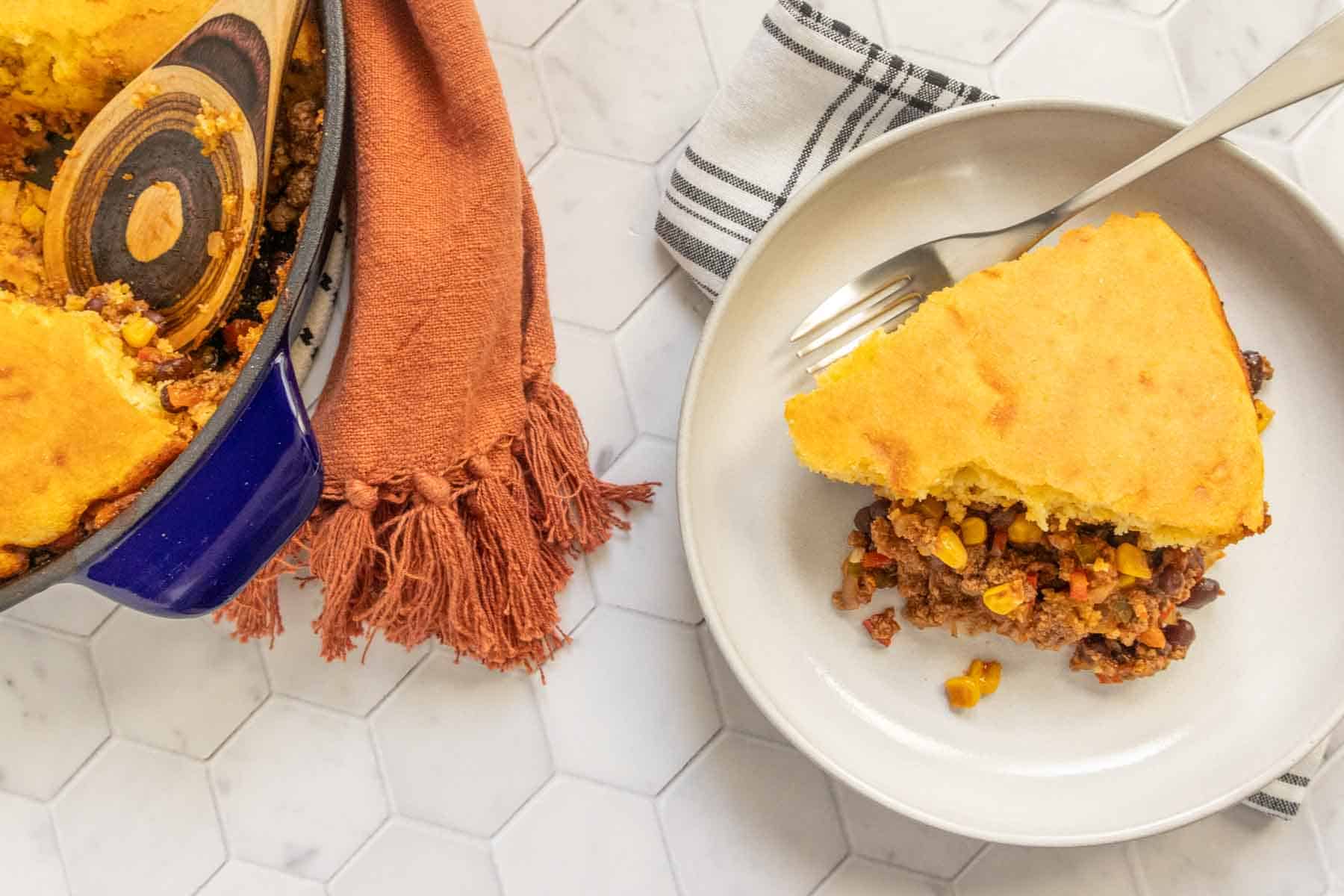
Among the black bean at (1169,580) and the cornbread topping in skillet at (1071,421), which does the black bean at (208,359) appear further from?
the black bean at (1169,580)

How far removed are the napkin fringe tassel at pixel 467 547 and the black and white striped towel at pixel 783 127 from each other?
28cm

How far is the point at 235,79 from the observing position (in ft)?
3.54

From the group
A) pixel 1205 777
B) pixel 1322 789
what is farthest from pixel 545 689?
pixel 1322 789

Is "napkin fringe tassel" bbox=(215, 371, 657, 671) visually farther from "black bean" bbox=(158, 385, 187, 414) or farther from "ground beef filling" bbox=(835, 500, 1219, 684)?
"ground beef filling" bbox=(835, 500, 1219, 684)

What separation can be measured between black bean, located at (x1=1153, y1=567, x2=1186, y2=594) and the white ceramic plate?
14cm

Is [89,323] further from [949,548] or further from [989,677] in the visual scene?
[989,677]

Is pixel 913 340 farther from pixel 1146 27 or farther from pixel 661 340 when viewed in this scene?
pixel 1146 27

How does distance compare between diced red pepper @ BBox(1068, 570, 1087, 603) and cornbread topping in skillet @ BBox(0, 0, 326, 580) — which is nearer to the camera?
cornbread topping in skillet @ BBox(0, 0, 326, 580)

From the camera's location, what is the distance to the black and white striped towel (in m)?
1.28

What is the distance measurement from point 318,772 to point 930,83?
1.20m

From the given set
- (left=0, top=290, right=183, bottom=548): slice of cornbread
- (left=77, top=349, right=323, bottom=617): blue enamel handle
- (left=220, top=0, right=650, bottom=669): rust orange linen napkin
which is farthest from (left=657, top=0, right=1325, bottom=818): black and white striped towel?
(left=0, top=290, right=183, bottom=548): slice of cornbread

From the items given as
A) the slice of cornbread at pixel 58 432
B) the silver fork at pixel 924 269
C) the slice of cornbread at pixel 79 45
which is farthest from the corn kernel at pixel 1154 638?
the slice of cornbread at pixel 79 45

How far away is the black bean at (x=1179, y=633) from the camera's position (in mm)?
1231

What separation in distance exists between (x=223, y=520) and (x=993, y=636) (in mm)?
888
